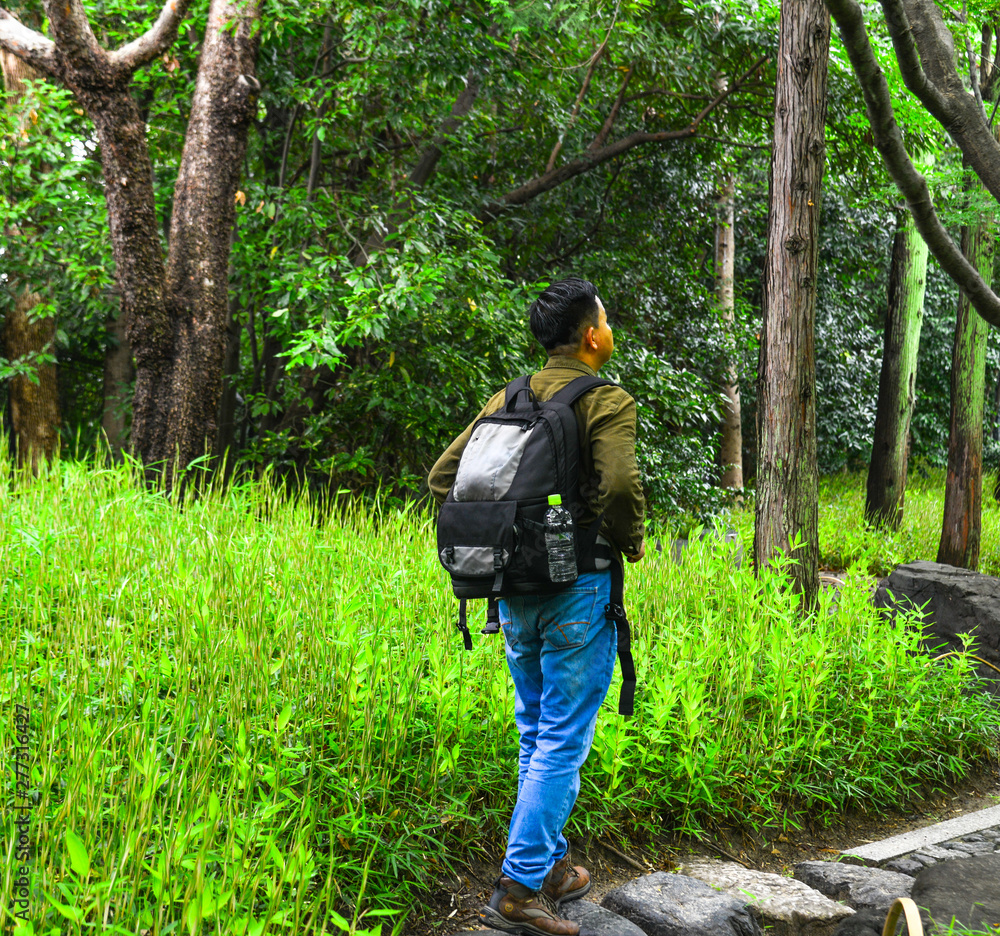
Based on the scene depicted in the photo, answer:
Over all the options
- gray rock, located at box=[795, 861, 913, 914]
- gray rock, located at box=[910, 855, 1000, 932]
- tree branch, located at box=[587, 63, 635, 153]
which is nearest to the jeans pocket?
gray rock, located at box=[910, 855, 1000, 932]

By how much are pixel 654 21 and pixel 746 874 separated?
8.70 meters

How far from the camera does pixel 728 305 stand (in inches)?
545

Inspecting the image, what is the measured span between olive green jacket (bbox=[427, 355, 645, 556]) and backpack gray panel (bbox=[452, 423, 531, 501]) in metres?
0.21

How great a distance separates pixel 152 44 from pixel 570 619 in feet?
23.2

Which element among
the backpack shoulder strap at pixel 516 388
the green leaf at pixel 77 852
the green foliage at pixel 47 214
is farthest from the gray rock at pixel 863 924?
the green foliage at pixel 47 214

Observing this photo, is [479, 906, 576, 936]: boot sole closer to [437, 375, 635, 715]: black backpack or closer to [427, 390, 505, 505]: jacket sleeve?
[437, 375, 635, 715]: black backpack

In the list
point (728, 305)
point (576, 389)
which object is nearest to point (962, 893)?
point (576, 389)

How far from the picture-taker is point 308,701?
322 cm

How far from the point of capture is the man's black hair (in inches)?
111

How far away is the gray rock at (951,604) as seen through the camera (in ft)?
17.1

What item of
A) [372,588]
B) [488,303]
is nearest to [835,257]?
[488,303]

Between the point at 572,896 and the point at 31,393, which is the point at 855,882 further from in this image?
the point at 31,393

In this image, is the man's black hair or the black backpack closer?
the black backpack

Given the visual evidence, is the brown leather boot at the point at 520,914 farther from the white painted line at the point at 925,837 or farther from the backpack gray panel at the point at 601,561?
the white painted line at the point at 925,837
